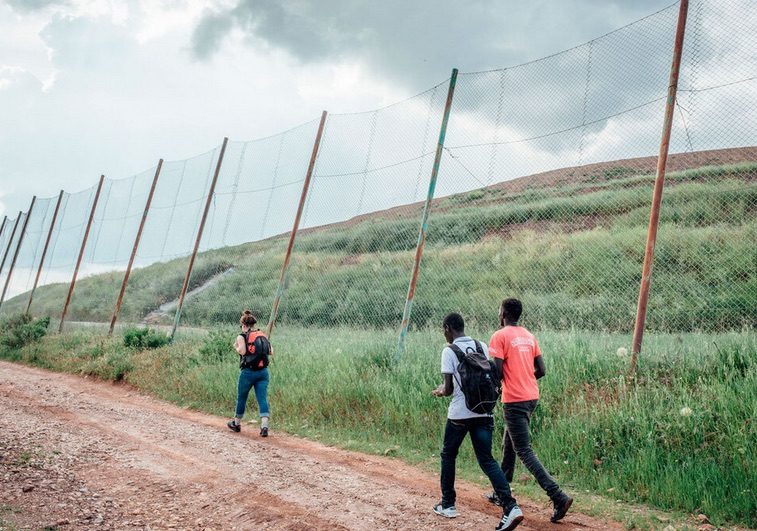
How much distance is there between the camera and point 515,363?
482 cm

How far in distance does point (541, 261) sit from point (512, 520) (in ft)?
35.4

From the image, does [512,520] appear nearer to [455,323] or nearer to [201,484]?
[455,323]

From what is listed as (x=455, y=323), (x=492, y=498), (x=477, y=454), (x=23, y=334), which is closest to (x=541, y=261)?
(x=492, y=498)

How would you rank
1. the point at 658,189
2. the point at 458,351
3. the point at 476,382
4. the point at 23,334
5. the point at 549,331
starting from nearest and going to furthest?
the point at 476,382, the point at 458,351, the point at 658,189, the point at 549,331, the point at 23,334

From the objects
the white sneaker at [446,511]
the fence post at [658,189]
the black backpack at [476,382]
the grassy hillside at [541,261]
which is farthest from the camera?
the grassy hillside at [541,261]

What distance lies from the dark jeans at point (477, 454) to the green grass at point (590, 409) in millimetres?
1111

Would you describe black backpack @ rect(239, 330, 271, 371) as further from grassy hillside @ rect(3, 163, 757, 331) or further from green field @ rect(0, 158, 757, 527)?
grassy hillside @ rect(3, 163, 757, 331)

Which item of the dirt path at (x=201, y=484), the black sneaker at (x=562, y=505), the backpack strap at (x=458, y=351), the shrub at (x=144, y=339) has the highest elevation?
the backpack strap at (x=458, y=351)

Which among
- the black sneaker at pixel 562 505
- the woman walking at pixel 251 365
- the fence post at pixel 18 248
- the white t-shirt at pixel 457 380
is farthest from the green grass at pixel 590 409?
the fence post at pixel 18 248

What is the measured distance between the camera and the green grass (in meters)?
5.12

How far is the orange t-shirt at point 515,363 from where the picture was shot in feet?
15.8

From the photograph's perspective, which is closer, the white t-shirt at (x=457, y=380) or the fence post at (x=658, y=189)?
the white t-shirt at (x=457, y=380)

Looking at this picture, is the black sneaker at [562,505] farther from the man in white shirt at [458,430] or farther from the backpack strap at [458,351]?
the backpack strap at [458,351]

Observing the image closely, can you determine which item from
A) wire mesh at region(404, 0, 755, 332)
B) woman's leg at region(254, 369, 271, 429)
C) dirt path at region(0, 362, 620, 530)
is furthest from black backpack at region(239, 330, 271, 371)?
wire mesh at region(404, 0, 755, 332)
